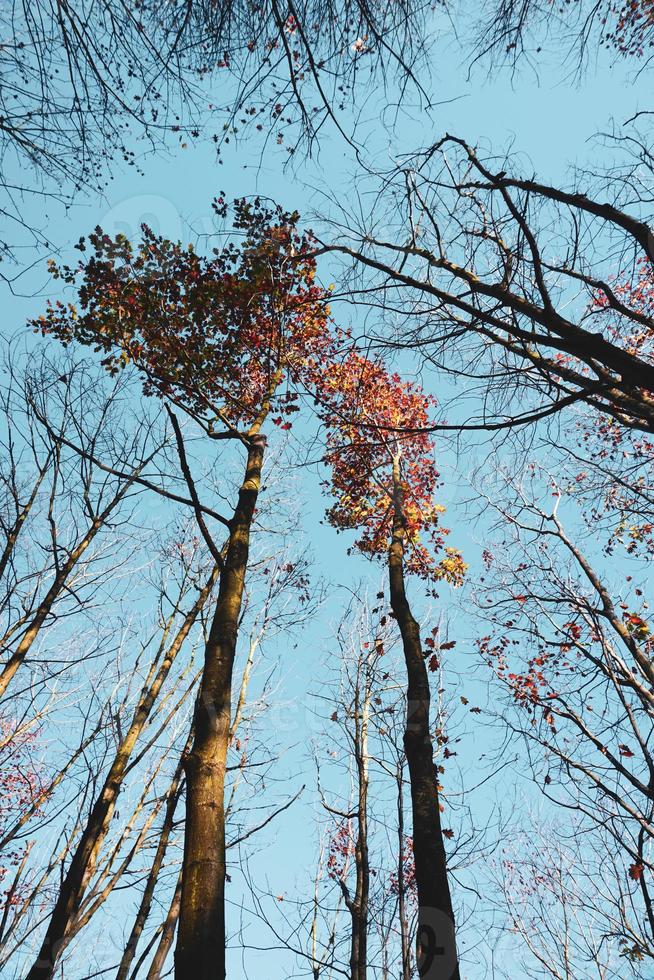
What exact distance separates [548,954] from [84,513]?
34.5 feet

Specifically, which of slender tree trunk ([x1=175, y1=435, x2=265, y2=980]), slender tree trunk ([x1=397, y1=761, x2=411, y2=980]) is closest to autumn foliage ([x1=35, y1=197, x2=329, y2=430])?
slender tree trunk ([x1=175, y1=435, x2=265, y2=980])

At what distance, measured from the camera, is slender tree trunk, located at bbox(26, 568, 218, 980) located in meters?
4.38

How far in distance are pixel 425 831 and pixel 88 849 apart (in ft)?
10.2

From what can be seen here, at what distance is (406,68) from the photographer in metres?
2.82

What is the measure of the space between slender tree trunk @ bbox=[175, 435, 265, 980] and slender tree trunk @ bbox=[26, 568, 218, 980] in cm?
290

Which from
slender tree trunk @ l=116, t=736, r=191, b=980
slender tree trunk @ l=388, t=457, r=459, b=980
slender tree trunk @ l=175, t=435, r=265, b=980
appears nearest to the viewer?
slender tree trunk @ l=175, t=435, r=265, b=980

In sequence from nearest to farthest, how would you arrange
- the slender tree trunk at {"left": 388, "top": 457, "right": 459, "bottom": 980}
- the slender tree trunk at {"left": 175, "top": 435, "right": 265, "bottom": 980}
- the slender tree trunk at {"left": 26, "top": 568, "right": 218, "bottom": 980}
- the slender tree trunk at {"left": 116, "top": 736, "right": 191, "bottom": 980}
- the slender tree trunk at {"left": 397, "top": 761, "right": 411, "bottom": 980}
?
the slender tree trunk at {"left": 175, "top": 435, "right": 265, "bottom": 980}, the slender tree trunk at {"left": 388, "top": 457, "right": 459, "bottom": 980}, the slender tree trunk at {"left": 26, "top": 568, "right": 218, "bottom": 980}, the slender tree trunk at {"left": 116, "top": 736, "right": 191, "bottom": 980}, the slender tree trunk at {"left": 397, "top": 761, "right": 411, "bottom": 980}

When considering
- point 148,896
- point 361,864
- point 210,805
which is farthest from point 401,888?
point 210,805

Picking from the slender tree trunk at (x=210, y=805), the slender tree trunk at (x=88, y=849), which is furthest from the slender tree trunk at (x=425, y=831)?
the slender tree trunk at (x=88, y=849)

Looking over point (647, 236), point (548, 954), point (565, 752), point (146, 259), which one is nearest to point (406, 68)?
point (647, 236)

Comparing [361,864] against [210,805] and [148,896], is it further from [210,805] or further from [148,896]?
[210,805]

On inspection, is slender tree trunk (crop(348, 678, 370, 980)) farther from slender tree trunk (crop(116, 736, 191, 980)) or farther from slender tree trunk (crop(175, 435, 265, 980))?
slender tree trunk (crop(175, 435, 265, 980))

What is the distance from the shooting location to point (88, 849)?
4.98 metres

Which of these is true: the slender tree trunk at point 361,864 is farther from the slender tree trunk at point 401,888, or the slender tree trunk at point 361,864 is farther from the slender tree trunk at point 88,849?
the slender tree trunk at point 88,849
